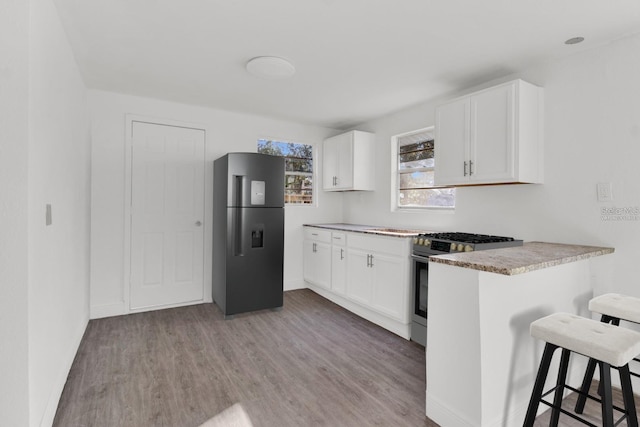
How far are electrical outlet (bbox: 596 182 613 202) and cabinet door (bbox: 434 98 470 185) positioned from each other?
0.88m

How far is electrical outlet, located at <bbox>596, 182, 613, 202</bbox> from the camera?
2256 mm

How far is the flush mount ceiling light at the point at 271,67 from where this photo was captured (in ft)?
8.54

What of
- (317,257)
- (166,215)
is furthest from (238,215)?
(317,257)

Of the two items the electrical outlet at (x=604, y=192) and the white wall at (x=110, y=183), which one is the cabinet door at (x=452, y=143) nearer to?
the electrical outlet at (x=604, y=192)

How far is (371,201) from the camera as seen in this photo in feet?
14.5

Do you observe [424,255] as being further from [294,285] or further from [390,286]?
[294,285]

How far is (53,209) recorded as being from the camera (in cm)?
188

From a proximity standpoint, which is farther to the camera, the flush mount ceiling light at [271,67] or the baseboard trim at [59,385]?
the flush mount ceiling light at [271,67]

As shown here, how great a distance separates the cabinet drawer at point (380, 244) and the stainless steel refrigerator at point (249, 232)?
0.85m

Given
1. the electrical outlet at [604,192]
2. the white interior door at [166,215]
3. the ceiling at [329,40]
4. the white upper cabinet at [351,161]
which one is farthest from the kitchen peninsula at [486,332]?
the white interior door at [166,215]

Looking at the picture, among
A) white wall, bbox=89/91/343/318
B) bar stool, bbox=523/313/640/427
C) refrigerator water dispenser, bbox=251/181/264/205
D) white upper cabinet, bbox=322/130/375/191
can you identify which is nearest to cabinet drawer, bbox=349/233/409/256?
white upper cabinet, bbox=322/130/375/191

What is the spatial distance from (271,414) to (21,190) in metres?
1.68

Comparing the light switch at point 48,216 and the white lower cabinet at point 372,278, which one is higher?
the light switch at point 48,216

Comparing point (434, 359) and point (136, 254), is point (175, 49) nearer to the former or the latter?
point (136, 254)
